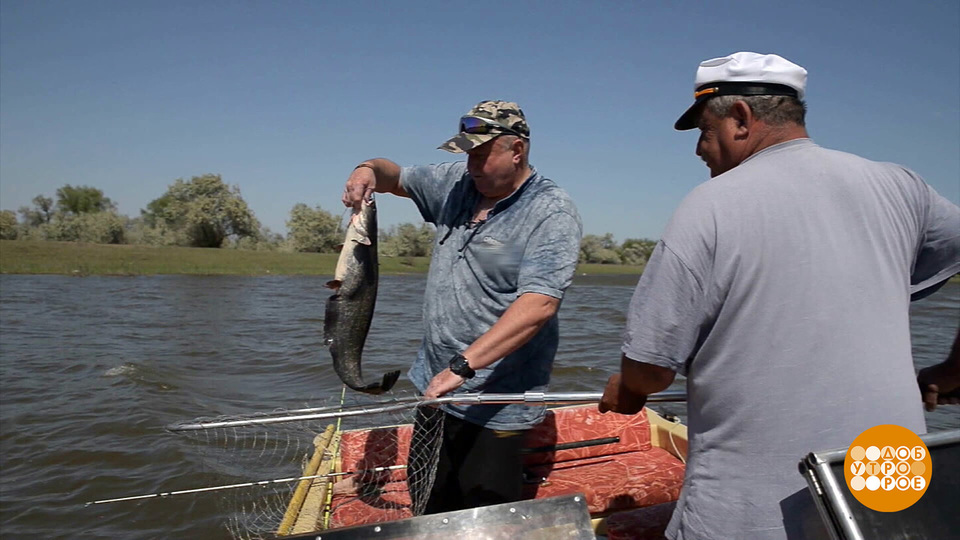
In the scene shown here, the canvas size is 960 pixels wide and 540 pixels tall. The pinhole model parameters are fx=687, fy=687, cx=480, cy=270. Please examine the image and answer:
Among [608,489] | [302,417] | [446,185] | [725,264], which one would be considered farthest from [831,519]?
[608,489]

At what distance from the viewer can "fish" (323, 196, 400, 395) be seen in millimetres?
3473

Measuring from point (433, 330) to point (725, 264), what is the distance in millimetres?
1934

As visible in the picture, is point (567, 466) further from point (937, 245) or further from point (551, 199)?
point (937, 245)

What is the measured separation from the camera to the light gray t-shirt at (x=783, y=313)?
1.78m

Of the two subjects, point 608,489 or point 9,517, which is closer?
point 608,489

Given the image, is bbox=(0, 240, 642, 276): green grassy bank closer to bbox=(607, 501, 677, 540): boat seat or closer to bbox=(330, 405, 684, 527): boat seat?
bbox=(330, 405, 684, 527): boat seat

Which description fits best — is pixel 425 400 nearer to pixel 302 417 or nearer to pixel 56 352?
pixel 302 417

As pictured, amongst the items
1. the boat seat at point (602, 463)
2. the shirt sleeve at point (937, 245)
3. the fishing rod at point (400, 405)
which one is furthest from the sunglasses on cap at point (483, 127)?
the boat seat at point (602, 463)

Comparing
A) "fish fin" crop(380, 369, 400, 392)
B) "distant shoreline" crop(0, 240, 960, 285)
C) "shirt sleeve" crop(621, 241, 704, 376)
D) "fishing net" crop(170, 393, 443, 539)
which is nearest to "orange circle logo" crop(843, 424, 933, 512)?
"shirt sleeve" crop(621, 241, 704, 376)

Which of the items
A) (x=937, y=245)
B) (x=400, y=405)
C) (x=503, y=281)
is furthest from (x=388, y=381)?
(x=937, y=245)

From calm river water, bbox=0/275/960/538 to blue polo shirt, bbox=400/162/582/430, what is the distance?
11.3ft

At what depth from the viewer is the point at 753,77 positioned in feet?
6.29

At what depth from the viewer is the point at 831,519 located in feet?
5.63

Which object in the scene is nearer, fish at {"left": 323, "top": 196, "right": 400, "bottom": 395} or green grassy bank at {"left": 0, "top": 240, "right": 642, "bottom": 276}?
fish at {"left": 323, "top": 196, "right": 400, "bottom": 395}
